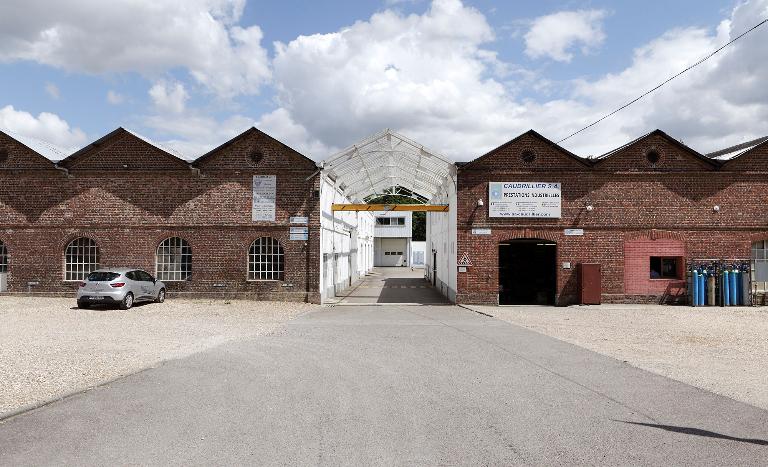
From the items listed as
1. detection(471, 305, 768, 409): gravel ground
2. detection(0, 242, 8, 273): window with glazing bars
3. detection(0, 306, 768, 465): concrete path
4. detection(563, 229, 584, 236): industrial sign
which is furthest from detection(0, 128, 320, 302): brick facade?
detection(0, 306, 768, 465): concrete path

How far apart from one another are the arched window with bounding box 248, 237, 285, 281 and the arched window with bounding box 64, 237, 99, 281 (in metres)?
6.34

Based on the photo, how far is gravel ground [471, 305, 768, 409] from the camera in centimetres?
922

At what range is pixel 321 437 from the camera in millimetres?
5930

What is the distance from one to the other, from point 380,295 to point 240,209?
8806 mm

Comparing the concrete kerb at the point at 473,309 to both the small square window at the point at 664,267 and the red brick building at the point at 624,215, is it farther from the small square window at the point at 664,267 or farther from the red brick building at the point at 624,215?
the small square window at the point at 664,267

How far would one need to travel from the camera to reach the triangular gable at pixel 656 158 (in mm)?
22562

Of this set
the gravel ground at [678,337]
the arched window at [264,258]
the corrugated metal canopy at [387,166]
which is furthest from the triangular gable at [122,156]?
the gravel ground at [678,337]

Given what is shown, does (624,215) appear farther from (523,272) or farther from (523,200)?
(523,272)

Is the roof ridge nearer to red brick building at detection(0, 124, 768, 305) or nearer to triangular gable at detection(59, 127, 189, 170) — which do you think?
red brick building at detection(0, 124, 768, 305)

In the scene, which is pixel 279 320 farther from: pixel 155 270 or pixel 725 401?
pixel 725 401

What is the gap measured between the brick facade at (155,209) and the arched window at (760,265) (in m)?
17.0

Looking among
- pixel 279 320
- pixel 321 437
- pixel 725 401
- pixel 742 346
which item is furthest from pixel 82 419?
pixel 742 346

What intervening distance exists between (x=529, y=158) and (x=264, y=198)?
34.2ft

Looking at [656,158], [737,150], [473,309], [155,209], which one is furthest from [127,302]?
[737,150]
